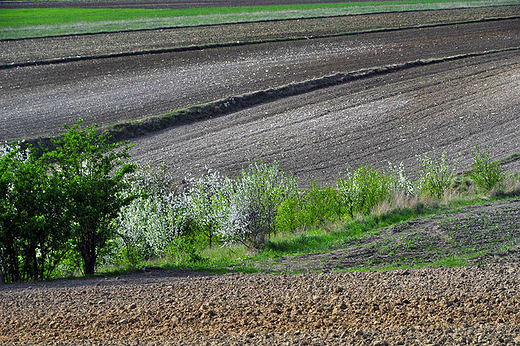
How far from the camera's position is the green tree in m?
12.6

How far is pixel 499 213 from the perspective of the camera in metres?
14.5

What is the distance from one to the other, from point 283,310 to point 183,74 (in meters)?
31.3

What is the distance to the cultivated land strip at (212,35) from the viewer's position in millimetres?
45812

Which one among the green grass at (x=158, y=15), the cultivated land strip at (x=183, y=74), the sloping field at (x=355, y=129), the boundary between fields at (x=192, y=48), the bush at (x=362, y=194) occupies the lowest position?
the bush at (x=362, y=194)

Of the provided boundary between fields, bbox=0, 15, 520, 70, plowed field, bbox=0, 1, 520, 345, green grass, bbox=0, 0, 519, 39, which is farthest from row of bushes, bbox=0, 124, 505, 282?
green grass, bbox=0, 0, 519, 39

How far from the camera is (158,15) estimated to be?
75.8 meters

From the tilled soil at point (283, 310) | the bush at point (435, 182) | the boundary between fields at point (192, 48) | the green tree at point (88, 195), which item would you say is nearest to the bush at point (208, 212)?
the green tree at point (88, 195)

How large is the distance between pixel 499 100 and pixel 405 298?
82.8 feet

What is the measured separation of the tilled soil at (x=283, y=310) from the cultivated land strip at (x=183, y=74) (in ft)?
60.8

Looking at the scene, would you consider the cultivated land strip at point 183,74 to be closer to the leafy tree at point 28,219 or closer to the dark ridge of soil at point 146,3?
the leafy tree at point 28,219

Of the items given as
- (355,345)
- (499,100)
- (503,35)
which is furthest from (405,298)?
(503,35)

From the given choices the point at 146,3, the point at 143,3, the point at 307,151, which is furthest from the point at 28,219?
the point at 143,3

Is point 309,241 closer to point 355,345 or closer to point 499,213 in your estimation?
point 499,213

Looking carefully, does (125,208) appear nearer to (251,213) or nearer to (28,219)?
(251,213)
